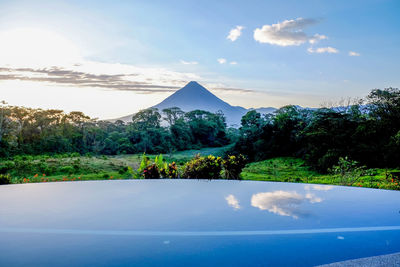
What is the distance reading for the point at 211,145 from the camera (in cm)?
2294

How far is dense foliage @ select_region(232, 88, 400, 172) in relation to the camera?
1317 centimetres

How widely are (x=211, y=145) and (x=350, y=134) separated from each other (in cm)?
1106

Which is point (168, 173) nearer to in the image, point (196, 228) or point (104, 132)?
point (196, 228)

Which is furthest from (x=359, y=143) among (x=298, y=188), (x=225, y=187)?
(x=225, y=187)

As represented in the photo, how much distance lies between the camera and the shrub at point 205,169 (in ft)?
23.4

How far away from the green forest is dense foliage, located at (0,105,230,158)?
0.06 metres

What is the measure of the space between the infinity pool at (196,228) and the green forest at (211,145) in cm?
274

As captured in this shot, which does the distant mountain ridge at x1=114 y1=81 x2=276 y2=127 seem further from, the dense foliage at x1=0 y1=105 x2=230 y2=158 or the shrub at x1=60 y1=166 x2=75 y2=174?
the shrub at x1=60 y1=166 x2=75 y2=174

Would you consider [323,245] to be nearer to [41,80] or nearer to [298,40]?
[298,40]

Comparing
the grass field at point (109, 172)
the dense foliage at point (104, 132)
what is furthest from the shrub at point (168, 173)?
the dense foliage at point (104, 132)

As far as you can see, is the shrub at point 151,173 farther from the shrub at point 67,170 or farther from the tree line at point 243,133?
the tree line at point 243,133

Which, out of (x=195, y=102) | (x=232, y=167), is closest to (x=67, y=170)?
(x=232, y=167)

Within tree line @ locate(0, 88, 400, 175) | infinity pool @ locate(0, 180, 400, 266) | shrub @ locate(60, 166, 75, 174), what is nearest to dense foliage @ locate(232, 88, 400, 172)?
tree line @ locate(0, 88, 400, 175)

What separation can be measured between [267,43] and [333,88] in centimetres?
415
